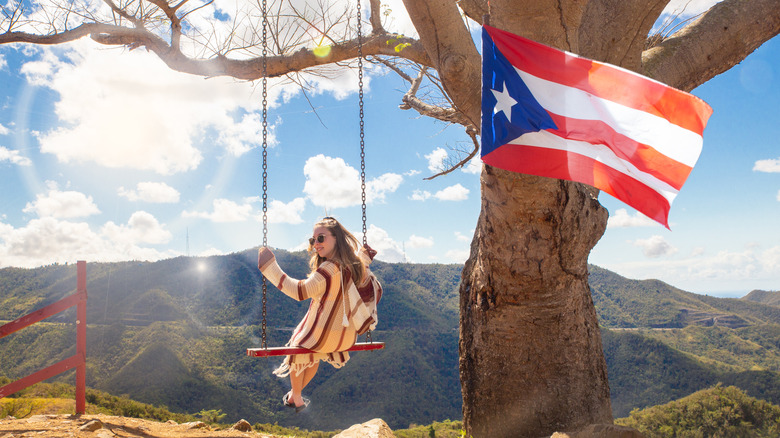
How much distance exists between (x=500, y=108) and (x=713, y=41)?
2.96 m

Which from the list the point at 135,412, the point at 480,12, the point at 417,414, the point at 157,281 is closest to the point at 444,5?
the point at 480,12

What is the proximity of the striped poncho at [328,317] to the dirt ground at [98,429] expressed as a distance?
135 cm

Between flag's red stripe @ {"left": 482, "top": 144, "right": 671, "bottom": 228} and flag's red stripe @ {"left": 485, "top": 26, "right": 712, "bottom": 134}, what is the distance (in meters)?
0.43

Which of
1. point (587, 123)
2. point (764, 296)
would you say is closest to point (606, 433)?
point (587, 123)

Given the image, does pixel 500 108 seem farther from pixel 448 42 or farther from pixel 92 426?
pixel 92 426

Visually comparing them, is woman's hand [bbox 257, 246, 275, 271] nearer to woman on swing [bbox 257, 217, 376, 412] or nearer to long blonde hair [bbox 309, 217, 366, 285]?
woman on swing [bbox 257, 217, 376, 412]

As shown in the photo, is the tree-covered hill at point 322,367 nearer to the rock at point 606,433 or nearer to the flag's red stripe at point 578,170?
the rock at point 606,433

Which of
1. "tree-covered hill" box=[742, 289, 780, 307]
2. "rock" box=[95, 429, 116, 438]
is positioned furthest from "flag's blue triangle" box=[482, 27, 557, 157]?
"tree-covered hill" box=[742, 289, 780, 307]

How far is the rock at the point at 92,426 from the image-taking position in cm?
443

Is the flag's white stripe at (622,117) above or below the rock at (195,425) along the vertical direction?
above

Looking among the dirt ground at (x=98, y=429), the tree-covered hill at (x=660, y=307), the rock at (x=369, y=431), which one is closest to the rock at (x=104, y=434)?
the dirt ground at (x=98, y=429)

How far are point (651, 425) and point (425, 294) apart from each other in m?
44.1

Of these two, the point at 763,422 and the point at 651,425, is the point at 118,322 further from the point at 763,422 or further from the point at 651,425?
Answer: the point at 763,422

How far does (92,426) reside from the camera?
14.7ft
